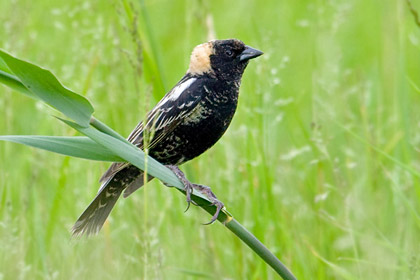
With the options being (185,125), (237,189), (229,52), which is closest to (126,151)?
(185,125)

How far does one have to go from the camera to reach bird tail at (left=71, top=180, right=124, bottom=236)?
2.80 m

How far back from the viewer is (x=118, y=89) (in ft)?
13.0

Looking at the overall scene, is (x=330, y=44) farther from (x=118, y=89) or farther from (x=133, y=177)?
(x=133, y=177)

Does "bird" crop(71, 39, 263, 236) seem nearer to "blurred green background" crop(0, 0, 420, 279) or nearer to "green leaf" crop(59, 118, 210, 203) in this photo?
"blurred green background" crop(0, 0, 420, 279)

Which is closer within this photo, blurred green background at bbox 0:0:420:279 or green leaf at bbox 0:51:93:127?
green leaf at bbox 0:51:93:127

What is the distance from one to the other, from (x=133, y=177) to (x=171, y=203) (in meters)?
0.69

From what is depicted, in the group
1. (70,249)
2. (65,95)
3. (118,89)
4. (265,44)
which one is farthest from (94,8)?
(65,95)

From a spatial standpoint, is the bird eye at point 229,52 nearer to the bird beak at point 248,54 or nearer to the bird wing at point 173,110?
the bird beak at point 248,54

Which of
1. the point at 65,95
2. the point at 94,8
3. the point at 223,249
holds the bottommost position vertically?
the point at 223,249

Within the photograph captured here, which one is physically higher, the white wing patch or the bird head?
the bird head

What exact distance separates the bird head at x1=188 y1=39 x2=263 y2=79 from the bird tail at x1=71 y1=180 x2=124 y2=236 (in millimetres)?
571

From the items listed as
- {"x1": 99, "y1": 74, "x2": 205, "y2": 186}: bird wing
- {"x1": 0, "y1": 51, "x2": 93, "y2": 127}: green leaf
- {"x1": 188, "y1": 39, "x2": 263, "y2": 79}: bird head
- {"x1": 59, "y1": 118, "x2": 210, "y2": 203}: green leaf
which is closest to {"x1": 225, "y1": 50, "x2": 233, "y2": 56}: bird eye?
{"x1": 188, "y1": 39, "x2": 263, "y2": 79}: bird head

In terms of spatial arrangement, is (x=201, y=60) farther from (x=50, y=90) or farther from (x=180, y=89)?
(x=50, y=90)

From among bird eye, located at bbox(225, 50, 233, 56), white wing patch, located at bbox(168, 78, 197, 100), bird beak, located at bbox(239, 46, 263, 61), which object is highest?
bird eye, located at bbox(225, 50, 233, 56)
